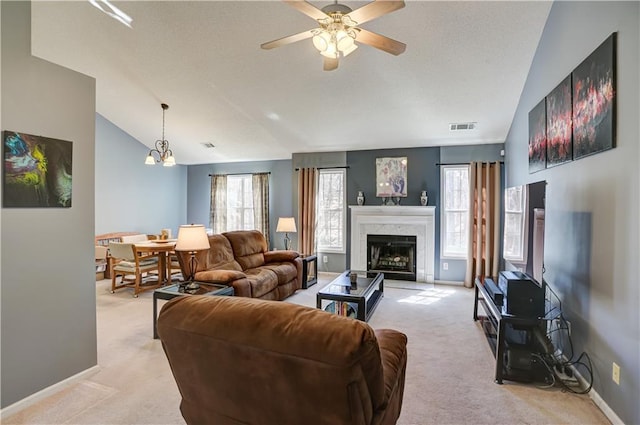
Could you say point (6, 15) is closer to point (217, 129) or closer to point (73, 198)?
point (73, 198)

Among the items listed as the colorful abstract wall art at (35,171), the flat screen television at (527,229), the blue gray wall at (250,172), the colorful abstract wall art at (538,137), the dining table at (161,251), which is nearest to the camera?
the colorful abstract wall art at (35,171)

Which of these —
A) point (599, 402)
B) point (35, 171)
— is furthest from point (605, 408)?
point (35, 171)

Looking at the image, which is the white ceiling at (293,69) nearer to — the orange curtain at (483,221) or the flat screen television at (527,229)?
the orange curtain at (483,221)

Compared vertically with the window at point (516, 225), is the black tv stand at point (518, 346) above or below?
below

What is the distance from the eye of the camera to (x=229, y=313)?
1230mm

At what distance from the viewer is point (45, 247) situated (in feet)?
Answer: 7.55

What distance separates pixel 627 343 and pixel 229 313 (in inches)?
92.0

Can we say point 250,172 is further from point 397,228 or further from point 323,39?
point 323,39

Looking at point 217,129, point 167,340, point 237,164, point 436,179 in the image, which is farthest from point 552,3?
point 237,164

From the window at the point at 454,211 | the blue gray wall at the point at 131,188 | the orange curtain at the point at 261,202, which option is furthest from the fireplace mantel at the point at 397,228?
the blue gray wall at the point at 131,188

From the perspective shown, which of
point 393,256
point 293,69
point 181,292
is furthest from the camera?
point 393,256

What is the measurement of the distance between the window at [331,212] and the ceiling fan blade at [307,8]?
4.17m

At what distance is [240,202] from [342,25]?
5.69m

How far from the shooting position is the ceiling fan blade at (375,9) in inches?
79.0
